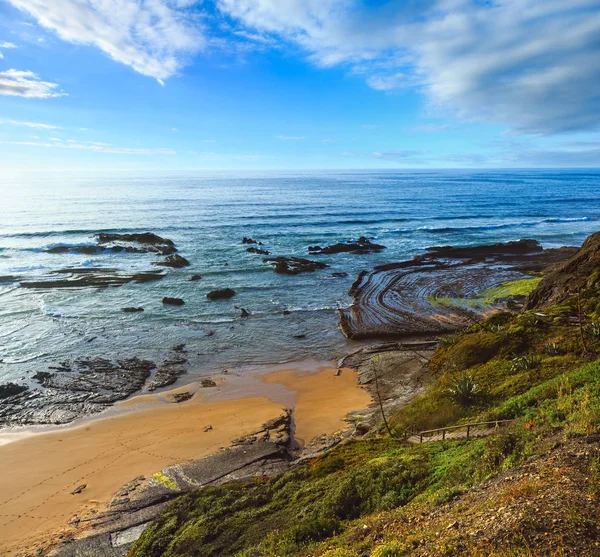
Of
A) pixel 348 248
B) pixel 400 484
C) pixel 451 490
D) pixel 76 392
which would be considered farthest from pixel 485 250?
pixel 451 490

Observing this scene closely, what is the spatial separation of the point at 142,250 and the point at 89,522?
39.8 m

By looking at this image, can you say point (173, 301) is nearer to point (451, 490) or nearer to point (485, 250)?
point (451, 490)

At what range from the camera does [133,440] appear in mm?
15320

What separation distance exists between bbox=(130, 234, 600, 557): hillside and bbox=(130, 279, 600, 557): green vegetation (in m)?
0.03

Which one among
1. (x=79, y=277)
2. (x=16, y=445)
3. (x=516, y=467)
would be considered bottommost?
(x=16, y=445)

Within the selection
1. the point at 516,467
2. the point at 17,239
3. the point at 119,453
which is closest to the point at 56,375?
the point at 119,453

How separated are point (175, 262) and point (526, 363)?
3564cm

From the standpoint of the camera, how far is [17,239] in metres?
53.2

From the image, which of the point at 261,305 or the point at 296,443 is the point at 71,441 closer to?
the point at 296,443

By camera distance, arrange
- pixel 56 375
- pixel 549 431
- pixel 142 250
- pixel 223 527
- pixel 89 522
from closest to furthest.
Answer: pixel 549 431 < pixel 223 527 < pixel 89 522 < pixel 56 375 < pixel 142 250

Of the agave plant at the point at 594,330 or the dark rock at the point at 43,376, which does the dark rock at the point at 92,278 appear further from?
the agave plant at the point at 594,330

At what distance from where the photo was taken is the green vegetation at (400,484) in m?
6.82

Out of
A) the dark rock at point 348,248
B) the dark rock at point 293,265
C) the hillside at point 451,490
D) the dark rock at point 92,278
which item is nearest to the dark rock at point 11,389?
the hillside at point 451,490

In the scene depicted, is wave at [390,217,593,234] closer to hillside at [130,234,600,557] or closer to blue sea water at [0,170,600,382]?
blue sea water at [0,170,600,382]
